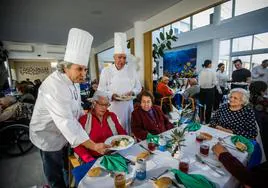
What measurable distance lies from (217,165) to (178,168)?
26 centimetres

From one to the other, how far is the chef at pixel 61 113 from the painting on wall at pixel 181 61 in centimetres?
655

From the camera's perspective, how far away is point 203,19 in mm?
6938

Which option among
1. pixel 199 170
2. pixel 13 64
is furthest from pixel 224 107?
pixel 13 64

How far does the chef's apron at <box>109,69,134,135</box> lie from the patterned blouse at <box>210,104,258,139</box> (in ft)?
3.71

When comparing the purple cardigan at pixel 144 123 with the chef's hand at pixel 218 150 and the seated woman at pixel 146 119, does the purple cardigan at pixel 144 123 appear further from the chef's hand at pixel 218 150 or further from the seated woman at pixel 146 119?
the chef's hand at pixel 218 150

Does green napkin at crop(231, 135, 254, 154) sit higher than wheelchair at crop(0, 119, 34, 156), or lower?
higher

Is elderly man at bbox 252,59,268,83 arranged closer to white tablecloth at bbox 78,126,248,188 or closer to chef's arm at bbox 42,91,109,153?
white tablecloth at bbox 78,126,248,188

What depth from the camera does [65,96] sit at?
1.07m

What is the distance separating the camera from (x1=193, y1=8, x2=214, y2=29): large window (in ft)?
21.7

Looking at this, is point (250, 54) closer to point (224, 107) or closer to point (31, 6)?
point (224, 107)

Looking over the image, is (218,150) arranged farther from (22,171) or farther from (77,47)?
(22,171)

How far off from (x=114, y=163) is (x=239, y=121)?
143 cm

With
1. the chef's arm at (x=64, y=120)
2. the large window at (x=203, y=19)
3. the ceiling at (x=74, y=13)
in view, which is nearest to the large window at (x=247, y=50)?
the large window at (x=203, y=19)

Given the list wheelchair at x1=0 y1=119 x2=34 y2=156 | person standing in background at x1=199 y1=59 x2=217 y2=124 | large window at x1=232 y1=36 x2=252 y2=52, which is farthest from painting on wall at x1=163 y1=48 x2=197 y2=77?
wheelchair at x1=0 y1=119 x2=34 y2=156
